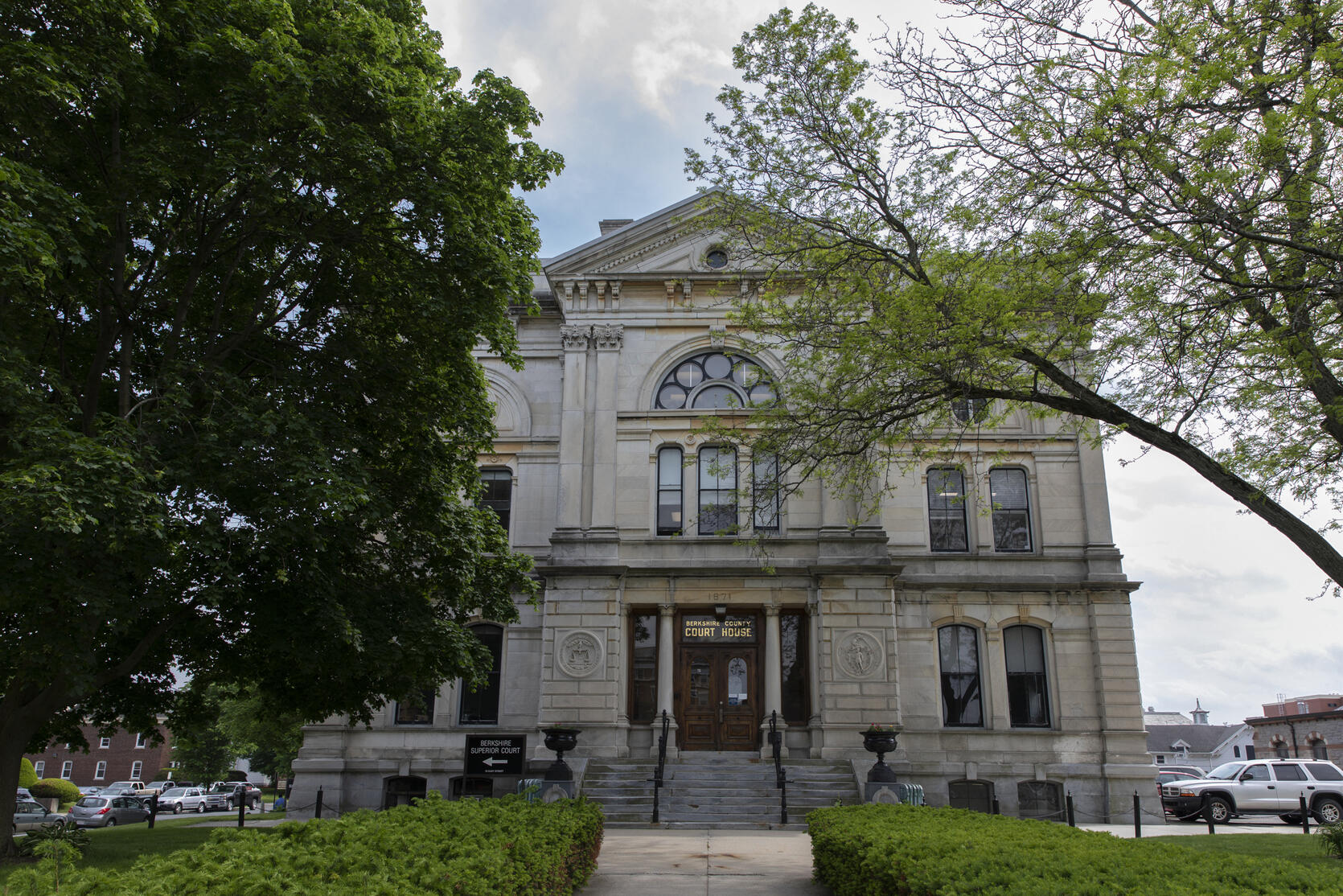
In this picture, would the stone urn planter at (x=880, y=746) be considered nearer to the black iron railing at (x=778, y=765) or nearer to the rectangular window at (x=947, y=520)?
the black iron railing at (x=778, y=765)

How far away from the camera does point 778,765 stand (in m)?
20.6

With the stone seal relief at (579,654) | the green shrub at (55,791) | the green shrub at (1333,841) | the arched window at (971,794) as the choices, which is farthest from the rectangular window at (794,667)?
the green shrub at (55,791)

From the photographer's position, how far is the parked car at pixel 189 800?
44.0 m

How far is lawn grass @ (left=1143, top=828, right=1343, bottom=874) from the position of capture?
12180 millimetres

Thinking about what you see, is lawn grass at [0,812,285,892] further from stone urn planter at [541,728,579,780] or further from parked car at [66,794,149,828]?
parked car at [66,794,149,828]

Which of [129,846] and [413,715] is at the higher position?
[413,715]

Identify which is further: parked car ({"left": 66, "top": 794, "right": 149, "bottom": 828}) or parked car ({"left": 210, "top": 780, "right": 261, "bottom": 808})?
parked car ({"left": 210, "top": 780, "right": 261, "bottom": 808})

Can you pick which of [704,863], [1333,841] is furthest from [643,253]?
[1333,841]

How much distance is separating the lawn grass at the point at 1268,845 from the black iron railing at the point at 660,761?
30.1 ft

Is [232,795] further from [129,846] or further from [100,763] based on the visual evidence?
[129,846]

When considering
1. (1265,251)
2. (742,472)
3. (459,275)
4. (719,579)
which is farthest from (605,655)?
(1265,251)

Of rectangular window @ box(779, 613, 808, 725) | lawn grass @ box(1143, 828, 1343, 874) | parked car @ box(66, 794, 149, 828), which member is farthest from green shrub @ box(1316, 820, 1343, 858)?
parked car @ box(66, 794, 149, 828)

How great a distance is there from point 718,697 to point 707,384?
8.44 meters

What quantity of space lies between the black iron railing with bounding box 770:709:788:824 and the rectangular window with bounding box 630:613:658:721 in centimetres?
297
